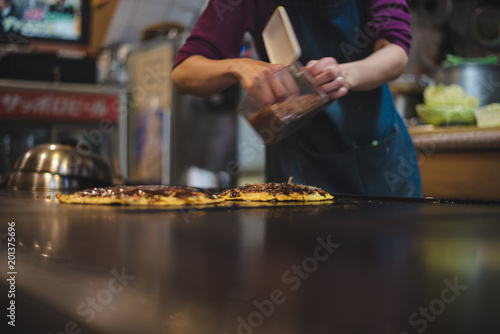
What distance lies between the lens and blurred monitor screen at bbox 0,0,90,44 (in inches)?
117

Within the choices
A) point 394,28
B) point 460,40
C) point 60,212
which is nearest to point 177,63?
point 394,28

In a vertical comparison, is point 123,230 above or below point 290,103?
below

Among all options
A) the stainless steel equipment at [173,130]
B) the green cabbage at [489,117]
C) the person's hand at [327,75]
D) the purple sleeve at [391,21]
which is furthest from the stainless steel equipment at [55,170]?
the stainless steel equipment at [173,130]

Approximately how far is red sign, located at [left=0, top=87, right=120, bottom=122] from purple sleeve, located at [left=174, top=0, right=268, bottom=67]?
6.09 feet

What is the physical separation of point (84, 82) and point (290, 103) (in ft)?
8.20

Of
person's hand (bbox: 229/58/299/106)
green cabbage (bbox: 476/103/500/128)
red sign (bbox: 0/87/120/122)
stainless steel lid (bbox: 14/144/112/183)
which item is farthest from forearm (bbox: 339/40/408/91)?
red sign (bbox: 0/87/120/122)

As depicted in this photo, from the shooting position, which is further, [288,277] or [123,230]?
[123,230]

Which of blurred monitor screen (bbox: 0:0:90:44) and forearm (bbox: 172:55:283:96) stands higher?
blurred monitor screen (bbox: 0:0:90:44)

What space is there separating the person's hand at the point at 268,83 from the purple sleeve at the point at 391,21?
1.61 ft

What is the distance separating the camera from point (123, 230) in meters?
0.62

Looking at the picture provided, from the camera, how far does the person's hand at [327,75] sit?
3.89 ft

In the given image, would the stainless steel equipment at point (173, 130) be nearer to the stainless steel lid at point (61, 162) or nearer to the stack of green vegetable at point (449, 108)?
the stack of green vegetable at point (449, 108)

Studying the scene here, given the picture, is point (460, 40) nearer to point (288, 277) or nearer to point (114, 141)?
point (114, 141)

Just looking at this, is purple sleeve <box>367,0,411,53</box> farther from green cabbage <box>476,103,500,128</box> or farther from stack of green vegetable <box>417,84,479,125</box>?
stack of green vegetable <box>417,84,479,125</box>
